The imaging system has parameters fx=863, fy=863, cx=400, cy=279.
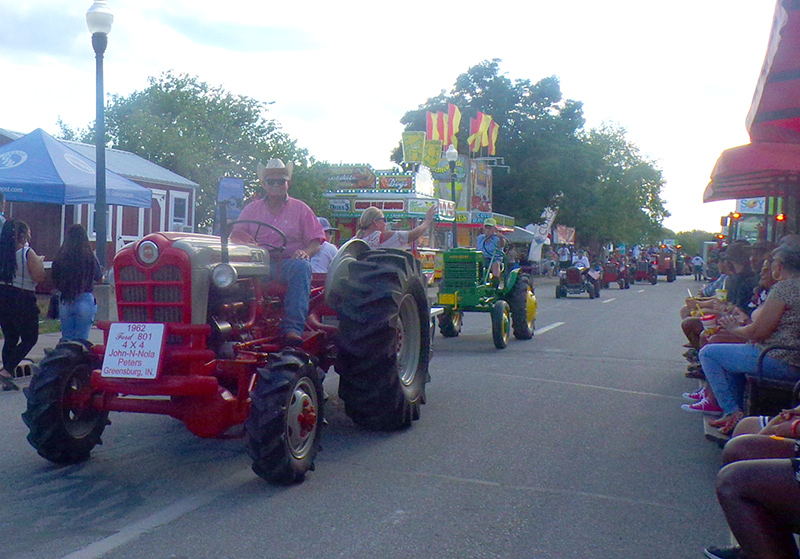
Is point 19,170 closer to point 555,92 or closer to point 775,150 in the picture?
point 775,150

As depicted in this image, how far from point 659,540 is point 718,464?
5.87 ft

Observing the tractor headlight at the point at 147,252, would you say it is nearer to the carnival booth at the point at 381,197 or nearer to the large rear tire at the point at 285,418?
the large rear tire at the point at 285,418

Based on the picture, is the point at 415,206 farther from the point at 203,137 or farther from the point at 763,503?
the point at 763,503

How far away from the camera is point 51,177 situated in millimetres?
15812

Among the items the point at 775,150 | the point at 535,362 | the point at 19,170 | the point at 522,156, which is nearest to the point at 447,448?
the point at 775,150

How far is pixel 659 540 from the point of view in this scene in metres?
4.30

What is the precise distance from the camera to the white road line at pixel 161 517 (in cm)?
398

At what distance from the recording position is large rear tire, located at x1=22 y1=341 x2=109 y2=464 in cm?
510

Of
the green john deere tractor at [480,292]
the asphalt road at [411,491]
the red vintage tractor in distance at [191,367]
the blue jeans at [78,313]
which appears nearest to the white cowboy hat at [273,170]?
the red vintage tractor in distance at [191,367]

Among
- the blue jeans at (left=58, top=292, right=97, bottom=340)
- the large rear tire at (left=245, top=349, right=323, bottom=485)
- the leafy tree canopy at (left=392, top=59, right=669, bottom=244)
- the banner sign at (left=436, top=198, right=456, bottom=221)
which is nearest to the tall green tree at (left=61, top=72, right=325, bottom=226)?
the banner sign at (left=436, top=198, right=456, bottom=221)

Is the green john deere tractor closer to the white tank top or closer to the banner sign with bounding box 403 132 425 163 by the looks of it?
the white tank top

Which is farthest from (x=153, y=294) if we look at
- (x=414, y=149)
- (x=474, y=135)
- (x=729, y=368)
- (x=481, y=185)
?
(x=481, y=185)

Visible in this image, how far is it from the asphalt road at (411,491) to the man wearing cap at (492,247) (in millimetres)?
4757

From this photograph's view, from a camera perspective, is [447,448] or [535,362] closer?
[447,448]
